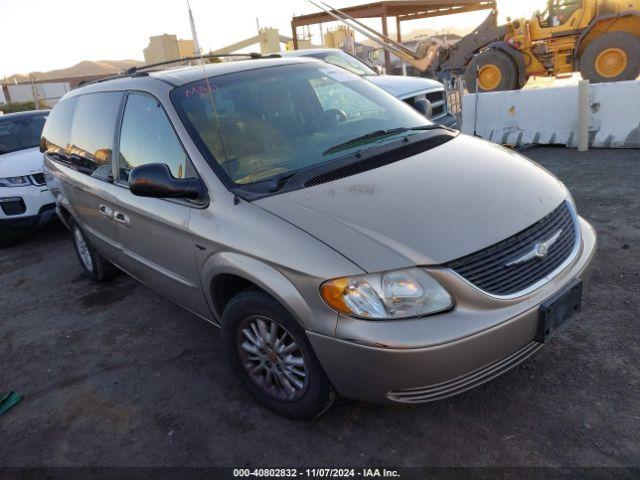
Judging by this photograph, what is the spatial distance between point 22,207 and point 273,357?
515cm

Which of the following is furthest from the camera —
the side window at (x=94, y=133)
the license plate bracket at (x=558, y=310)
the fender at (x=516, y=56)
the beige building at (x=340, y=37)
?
the beige building at (x=340, y=37)

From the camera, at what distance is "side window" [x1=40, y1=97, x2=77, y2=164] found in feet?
15.1

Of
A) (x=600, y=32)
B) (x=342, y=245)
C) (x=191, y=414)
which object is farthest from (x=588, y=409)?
(x=600, y=32)

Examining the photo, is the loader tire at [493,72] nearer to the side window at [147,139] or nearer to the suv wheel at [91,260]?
the suv wheel at [91,260]

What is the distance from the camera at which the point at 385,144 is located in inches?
122

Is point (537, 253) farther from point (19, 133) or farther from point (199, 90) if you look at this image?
point (19, 133)

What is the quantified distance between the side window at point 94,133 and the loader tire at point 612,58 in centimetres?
1196

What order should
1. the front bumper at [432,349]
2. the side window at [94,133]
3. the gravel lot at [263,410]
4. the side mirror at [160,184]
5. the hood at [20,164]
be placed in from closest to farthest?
the front bumper at [432,349]
the gravel lot at [263,410]
the side mirror at [160,184]
the side window at [94,133]
the hood at [20,164]

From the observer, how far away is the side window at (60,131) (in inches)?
182

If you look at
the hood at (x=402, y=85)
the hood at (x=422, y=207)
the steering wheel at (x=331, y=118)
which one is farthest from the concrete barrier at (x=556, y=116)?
the steering wheel at (x=331, y=118)

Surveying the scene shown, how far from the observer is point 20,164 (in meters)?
6.55

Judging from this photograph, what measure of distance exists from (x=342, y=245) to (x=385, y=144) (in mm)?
1105

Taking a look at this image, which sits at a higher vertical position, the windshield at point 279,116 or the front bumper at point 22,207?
the windshield at point 279,116

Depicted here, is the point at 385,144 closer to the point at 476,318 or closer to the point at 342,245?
the point at 342,245
